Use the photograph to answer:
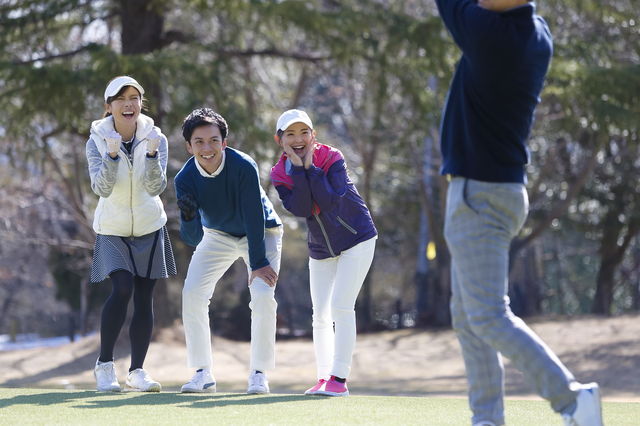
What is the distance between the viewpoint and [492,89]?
9.10ft

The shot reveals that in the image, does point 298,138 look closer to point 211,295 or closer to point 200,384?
point 211,295

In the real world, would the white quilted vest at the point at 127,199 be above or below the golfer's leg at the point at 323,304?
above

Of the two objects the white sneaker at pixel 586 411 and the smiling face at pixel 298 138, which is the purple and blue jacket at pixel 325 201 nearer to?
the smiling face at pixel 298 138

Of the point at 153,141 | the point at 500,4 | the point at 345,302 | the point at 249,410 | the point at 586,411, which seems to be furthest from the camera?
the point at 345,302

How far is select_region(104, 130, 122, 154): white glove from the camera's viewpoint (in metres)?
4.52

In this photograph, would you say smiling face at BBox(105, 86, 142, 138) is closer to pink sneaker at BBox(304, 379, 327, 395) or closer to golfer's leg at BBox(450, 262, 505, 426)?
pink sneaker at BBox(304, 379, 327, 395)

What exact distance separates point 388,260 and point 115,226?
2738cm

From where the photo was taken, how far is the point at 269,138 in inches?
528

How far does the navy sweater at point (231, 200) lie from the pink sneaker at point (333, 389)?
883 millimetres

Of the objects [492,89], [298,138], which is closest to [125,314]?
[298,138]

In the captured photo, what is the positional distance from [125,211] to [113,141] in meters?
0.51

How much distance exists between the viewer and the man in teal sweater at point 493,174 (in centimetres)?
269

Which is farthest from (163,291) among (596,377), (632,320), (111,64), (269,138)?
(632,320)

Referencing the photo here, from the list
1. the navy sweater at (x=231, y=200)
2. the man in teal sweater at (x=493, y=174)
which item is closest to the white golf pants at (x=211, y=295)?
the navy sweater at (x=231, y=200)
